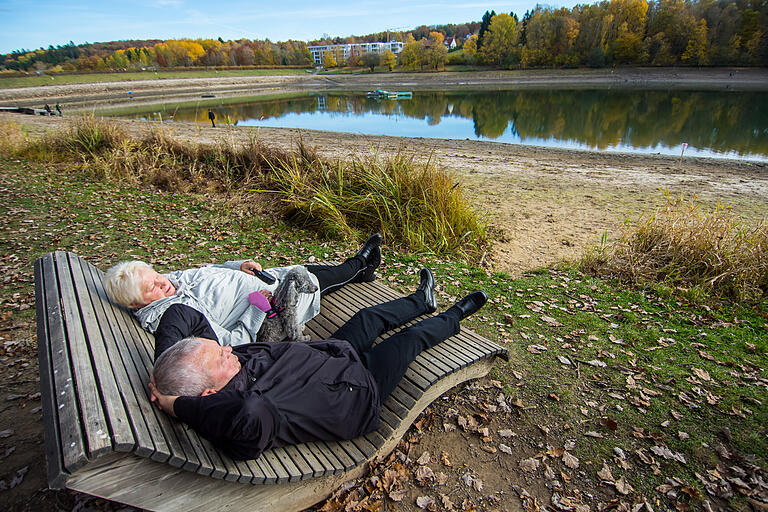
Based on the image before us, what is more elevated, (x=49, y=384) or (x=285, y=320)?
(x=49, y=384)

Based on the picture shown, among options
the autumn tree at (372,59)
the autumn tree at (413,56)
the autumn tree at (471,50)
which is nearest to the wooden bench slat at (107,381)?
the autumn tree at (471,50)

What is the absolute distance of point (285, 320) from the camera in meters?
3.46

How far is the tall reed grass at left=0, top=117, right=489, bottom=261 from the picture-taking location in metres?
6.69

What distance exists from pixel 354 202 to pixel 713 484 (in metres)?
5.51

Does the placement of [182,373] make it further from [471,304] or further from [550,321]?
[550,321]

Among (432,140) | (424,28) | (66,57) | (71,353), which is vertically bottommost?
(432,140)

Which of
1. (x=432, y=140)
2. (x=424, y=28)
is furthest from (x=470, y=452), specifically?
(x=424, y=28)

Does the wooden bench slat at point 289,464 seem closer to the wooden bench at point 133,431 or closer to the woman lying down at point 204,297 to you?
the wooden bench at point 133,431

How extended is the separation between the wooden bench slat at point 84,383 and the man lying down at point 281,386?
0.32m

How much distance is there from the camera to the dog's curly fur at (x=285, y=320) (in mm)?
3406

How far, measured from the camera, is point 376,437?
8.48 feet

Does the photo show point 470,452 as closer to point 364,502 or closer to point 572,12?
point 364,502

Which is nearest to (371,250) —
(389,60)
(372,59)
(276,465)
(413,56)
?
(276,465)

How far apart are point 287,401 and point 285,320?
3.85 feet
